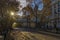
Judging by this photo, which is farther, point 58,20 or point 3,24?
point 58,20

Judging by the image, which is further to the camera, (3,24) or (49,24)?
(49,24)

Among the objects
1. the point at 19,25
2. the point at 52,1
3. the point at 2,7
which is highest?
the point at 52,1

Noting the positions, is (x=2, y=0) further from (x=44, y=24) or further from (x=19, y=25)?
(x=19, y=25)

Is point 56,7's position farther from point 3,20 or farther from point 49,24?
point 3,20

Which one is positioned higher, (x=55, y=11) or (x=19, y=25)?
(x=55, y=11)

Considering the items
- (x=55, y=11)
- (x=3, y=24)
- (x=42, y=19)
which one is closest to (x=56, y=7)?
(x=55, y=11)

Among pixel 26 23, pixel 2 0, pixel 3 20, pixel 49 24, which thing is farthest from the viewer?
pixel 26 23

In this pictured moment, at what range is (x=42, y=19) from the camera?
4941 centimetres

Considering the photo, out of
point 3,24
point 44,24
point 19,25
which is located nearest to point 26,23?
point 19,25

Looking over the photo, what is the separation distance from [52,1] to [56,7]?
3.23 m

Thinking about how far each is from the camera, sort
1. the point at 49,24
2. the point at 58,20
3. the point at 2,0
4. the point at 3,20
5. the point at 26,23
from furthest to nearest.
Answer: the point at 26,23
the point at 49,24
the point at 58,20
the point at 3,20
the point at 2,0

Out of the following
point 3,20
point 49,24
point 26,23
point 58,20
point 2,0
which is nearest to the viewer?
point 2,0

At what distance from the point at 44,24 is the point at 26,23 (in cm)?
1966

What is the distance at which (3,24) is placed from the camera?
16.0 metres
